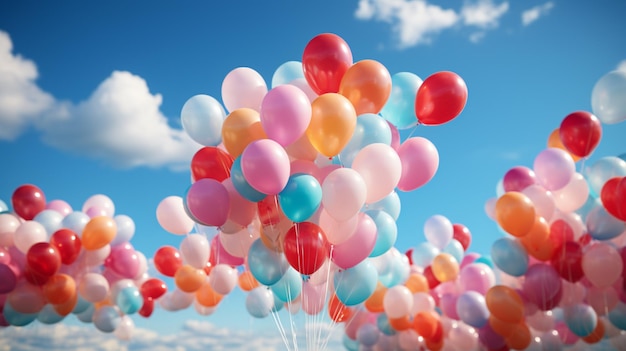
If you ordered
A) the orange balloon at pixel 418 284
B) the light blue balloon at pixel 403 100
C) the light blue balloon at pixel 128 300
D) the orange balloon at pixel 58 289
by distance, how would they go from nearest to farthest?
the light blue balloon at pixel 403 100 < the orange balloon at pixel 58 289 < the light blue balloon at pixel 128 300 < the orange balloon at pixel 418 284

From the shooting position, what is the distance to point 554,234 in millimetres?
5672

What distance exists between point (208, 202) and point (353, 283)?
55.5 inches

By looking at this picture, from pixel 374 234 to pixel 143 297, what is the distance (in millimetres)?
4354

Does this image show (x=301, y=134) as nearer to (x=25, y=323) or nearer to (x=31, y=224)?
(x=31, y=224)

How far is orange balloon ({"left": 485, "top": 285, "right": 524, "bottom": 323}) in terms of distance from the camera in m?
5.77

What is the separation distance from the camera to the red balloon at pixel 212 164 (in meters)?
4.23

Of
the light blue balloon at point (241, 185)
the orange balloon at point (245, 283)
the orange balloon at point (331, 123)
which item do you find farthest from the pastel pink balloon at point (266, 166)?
the orange balloon at point (245, 283)

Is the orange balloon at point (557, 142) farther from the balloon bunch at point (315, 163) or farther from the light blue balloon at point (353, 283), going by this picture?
the light blue balloon at point (353, 283)

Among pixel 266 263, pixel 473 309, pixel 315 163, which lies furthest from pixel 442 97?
pixel 473 309

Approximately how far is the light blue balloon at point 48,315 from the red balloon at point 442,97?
5133mm

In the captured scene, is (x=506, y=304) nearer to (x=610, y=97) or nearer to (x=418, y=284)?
(x=418, y=284)

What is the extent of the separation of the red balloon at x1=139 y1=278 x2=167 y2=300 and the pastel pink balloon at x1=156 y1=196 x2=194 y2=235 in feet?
5.80

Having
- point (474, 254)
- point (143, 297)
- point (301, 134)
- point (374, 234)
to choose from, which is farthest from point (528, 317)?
point (143, 297)

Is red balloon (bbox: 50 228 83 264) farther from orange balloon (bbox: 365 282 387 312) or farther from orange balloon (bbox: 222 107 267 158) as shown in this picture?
orange balloon (bbox: 365 282 387 312)
